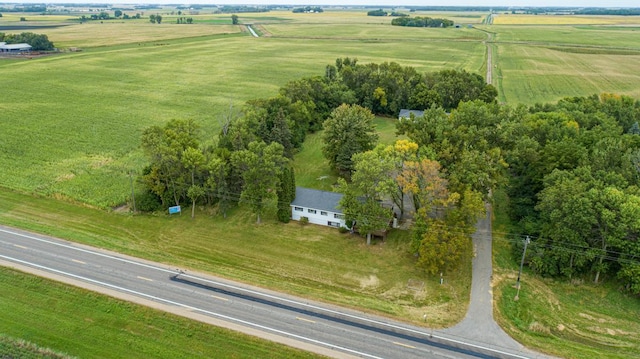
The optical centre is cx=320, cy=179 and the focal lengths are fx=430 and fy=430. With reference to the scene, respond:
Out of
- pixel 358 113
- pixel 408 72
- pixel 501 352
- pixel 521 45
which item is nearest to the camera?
pixel 501 352

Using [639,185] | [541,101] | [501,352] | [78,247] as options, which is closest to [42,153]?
[78,247]

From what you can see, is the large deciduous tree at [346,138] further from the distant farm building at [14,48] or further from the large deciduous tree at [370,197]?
the distant farm building at [14,48]

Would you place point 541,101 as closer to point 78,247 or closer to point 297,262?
point 297,262

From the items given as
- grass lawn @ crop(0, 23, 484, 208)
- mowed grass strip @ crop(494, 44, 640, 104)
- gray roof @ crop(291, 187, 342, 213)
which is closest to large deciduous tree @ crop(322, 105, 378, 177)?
gray roof @ crop(291, 187, 342, 213)

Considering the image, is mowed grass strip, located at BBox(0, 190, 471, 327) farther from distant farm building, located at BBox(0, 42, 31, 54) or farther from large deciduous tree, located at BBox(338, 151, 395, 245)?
distant farm building, located at BBox(0, 42, 31, 54)

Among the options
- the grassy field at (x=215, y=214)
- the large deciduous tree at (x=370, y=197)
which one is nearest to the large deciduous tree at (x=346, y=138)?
the grassy field at (x=215, y=214)

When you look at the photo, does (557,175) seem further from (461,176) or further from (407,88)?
(407,88)
